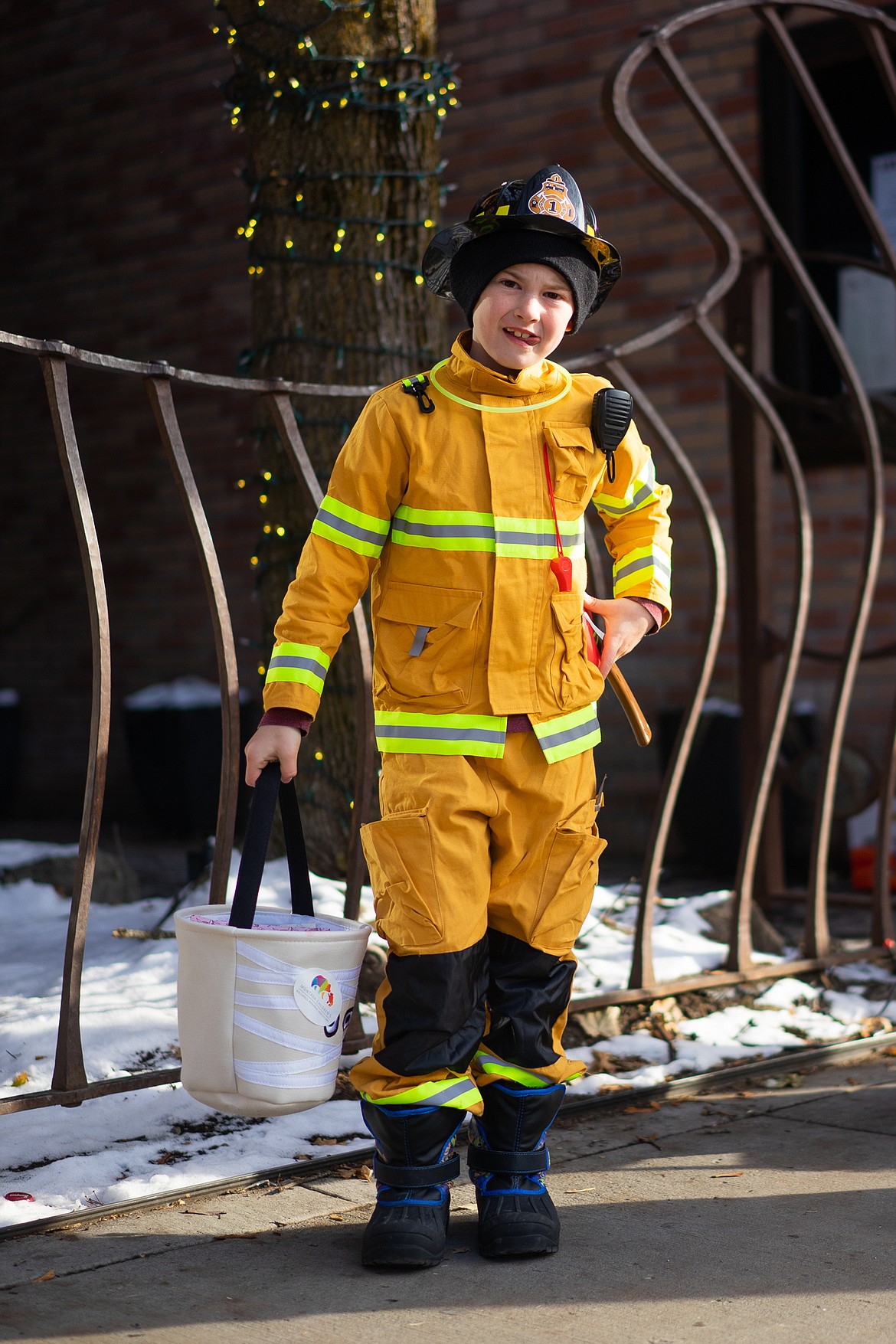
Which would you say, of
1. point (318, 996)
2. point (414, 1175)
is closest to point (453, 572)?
point (318, 996)

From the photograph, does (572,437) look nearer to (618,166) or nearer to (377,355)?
(377,355)

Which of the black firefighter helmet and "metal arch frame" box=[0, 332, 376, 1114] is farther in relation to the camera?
"metal arch frame" box=[0, 332, 376, 1114]

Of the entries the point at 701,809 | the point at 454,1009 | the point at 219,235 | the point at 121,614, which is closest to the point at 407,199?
the point at 454,1009

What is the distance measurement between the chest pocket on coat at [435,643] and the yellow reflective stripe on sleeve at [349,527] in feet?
0.27

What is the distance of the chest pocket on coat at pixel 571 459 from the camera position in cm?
226

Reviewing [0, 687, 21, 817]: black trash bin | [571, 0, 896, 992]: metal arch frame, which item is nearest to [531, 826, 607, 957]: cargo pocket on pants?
[571, 0, 896, 992]: metal arch frame

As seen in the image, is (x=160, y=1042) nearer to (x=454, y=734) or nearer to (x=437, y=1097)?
(x=437, y=1097)

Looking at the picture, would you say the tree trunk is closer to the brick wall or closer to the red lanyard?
the red lanyard

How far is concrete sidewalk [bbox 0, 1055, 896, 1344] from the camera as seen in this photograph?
1913 millimetres

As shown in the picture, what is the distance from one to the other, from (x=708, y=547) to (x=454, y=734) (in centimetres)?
148

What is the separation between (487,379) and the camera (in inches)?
87.7

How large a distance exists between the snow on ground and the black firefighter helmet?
1563mm

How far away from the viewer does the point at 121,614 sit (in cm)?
837

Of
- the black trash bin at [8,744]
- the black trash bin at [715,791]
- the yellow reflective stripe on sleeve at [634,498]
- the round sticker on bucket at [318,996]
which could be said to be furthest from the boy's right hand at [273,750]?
the black trash bin at [8,744]
